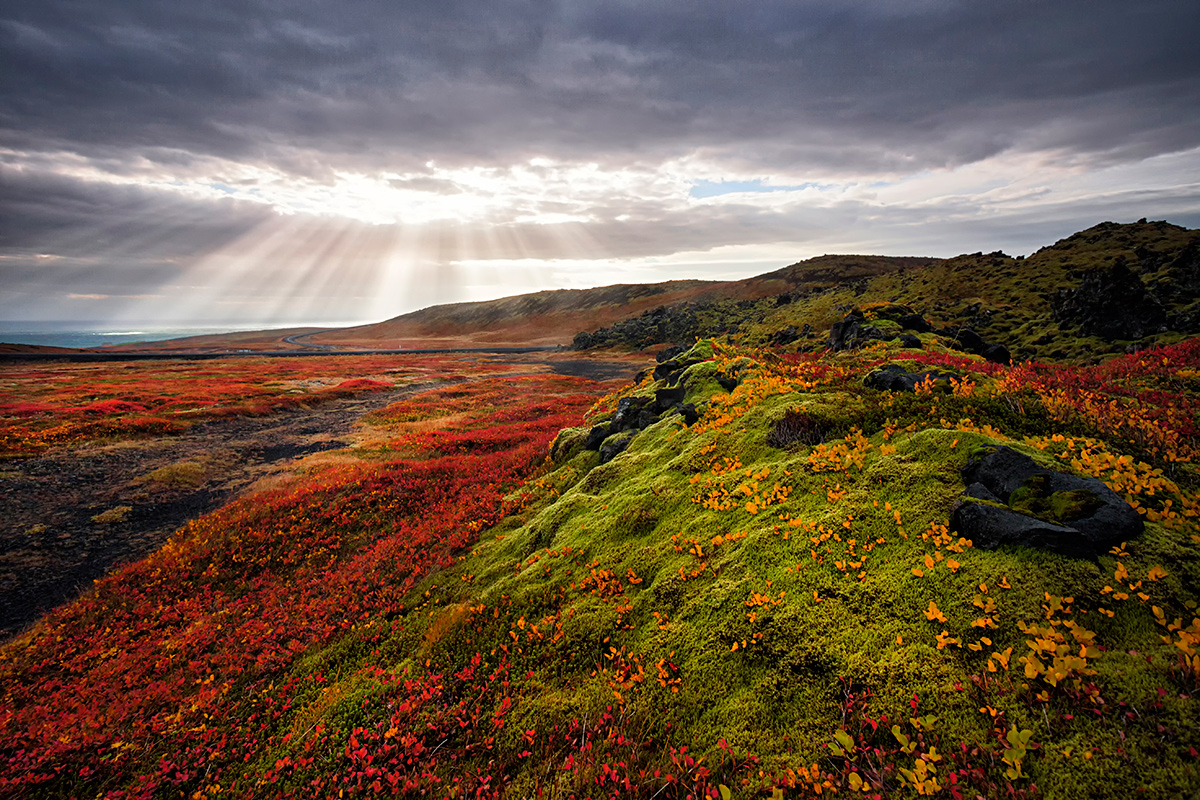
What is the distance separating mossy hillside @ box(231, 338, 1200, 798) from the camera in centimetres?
394

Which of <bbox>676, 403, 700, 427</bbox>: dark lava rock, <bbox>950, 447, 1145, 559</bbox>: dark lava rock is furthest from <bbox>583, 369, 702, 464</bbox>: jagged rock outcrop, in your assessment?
<bbox>950, 447, 1145, 559</bbox>: dark lava rock

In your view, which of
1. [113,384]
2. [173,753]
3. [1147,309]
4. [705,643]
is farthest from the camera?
[113,384]

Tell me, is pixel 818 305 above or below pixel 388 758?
above

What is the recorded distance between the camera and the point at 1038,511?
18.5ft

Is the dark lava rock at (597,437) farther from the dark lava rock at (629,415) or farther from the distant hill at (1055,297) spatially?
the distant hill at (1055,297)

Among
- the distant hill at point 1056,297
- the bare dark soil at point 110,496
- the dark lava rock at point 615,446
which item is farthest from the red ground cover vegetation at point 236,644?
the distant hill at point 1056,297

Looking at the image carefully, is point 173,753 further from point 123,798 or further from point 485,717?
point 485,717

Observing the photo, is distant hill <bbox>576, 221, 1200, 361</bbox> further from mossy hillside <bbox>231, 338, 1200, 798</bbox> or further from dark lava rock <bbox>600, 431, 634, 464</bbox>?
mossy hillside <bbox>231, 338, 1200, 798</bbox>

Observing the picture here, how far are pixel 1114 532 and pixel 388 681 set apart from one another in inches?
412

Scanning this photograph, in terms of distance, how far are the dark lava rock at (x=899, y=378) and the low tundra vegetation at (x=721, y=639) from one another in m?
0.45

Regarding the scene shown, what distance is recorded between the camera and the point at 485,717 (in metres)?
6.49

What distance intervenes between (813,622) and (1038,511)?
317 cm

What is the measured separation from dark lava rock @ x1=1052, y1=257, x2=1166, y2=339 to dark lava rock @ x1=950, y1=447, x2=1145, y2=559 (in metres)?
36.2

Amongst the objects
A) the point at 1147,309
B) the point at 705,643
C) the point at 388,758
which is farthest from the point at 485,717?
the point at 1147,309
